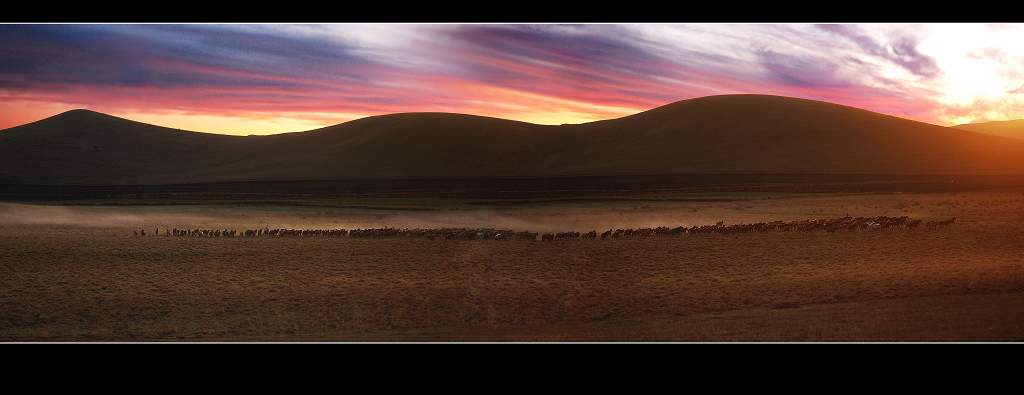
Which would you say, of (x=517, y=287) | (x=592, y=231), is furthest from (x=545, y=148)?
(x=517, y=287)

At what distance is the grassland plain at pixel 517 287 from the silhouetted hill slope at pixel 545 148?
31.0 metres

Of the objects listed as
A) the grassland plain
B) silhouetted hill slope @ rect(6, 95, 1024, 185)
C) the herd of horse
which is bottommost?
the grassland plain

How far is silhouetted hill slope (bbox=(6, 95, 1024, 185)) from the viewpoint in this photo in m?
55.1

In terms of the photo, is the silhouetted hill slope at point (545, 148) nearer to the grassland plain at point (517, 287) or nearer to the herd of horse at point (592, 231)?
the herd of horse at point (592, 231)

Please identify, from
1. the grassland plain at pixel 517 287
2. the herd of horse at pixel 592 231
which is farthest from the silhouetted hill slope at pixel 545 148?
the grassland plain at pixel 517 287

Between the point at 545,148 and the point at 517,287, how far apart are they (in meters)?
61.7

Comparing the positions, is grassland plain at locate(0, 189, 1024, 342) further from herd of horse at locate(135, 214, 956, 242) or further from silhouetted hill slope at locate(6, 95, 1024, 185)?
silhouetted hill slope at locate(6, 95, 1024, 185)

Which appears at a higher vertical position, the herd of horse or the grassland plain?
the herd of horse

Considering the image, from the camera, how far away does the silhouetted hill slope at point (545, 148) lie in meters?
55.1

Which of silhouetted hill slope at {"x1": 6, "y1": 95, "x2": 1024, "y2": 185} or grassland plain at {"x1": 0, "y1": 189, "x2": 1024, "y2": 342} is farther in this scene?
silhouetted hill slope at {"x1": 6, "y1": 95, "x2": 1024, "y2": 185}

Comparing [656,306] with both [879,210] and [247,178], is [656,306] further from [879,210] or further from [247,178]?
[247,178]

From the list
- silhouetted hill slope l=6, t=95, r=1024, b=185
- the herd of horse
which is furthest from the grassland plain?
silhouetted hill slope l=6, t=95, r=1024, b=185

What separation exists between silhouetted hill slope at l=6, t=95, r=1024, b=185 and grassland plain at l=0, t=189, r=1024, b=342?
31.0 metres

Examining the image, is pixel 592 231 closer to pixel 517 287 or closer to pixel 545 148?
pixel 517 287
